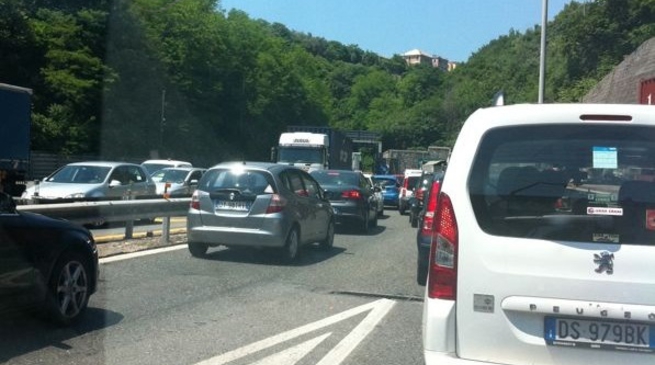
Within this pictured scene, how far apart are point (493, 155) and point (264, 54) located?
80.0 m

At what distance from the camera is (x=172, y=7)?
67.0 m

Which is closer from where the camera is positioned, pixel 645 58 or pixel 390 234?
A: pixel 390 234

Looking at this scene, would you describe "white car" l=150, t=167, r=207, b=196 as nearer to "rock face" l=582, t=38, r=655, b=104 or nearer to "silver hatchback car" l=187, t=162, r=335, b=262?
"silver hatchback car" l=187, t=162, r=335, b=262

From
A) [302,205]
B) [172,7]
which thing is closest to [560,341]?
[302,205]

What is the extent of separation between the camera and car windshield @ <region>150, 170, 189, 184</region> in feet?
82.0

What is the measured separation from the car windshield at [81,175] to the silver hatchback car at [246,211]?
6.94 m

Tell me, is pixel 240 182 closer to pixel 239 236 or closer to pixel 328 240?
pixel 239 236

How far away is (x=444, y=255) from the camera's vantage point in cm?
424

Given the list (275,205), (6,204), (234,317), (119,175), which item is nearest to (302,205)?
(275,205)

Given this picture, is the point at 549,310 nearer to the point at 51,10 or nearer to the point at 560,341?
the point at 560,341

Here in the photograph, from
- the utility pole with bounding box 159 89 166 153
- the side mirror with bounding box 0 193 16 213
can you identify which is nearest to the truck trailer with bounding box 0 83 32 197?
the side mirror with bounding box 0 193 16 213

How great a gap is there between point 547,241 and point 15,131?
19.7m

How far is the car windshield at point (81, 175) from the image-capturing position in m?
18.3

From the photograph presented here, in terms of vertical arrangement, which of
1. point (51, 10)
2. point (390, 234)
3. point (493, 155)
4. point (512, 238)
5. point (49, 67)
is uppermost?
point (51, 10)
